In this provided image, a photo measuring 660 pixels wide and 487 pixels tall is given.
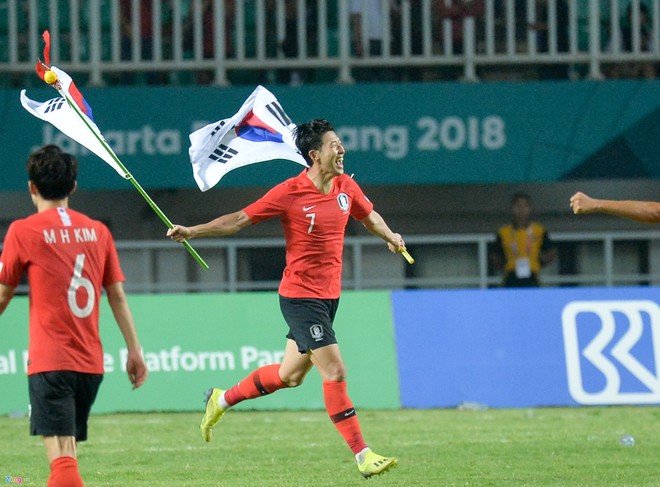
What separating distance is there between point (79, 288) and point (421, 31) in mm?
12196

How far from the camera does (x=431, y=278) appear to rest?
57.8ft

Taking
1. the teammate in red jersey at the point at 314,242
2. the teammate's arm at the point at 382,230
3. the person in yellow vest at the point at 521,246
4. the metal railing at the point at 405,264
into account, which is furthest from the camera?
the metal railing at the point at 405,264

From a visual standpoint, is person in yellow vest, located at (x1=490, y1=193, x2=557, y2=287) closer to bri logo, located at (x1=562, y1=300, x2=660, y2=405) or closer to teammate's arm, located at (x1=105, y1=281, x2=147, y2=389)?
bri logo, located at (x1=562, y1=300, x2=660, y2=405)

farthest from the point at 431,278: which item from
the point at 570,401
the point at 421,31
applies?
the point at 570,401

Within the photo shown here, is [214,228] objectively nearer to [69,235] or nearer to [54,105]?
[54,105]

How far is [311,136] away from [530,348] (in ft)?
17.1

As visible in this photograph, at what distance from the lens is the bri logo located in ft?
43.9

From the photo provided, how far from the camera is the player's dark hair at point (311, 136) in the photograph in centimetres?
906

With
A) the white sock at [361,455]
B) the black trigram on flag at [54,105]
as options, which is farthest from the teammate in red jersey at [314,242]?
the black trigram on flag at [54,105]

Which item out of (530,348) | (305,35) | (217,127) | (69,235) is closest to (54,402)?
(69,235)

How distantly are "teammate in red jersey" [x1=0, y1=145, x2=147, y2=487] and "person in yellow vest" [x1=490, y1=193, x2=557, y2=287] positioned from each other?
400 inches

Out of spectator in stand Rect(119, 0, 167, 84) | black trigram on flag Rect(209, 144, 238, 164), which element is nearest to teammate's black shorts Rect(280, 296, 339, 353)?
black trigram on flag Rect(209, 144, 238, 164)

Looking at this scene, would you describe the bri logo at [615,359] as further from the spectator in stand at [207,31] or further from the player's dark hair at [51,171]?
the player's dark hair at [51,171]

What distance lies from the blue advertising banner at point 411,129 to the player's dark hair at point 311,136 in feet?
25.5
